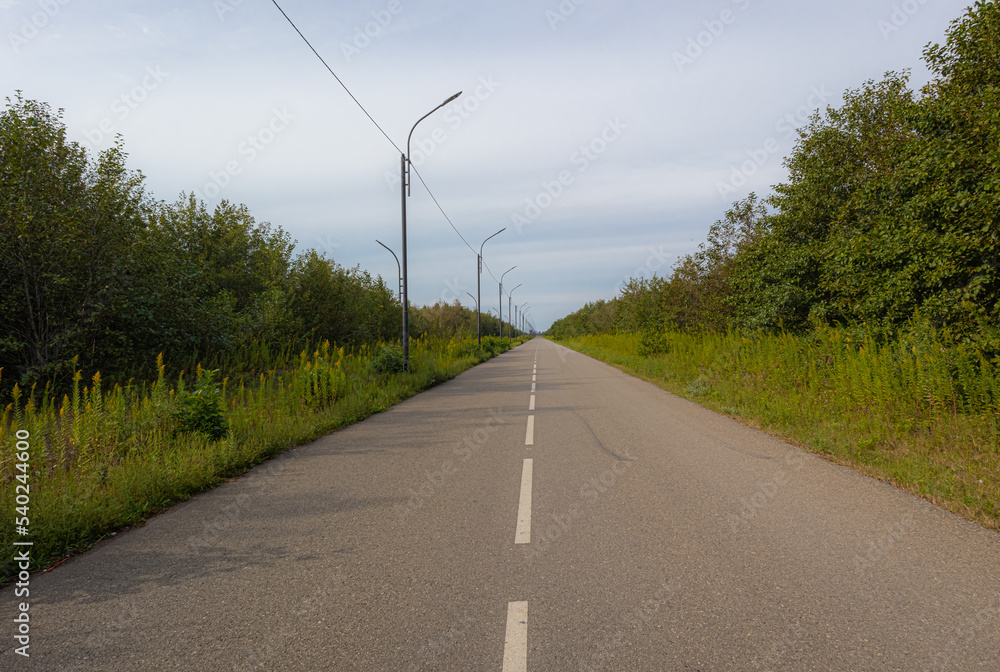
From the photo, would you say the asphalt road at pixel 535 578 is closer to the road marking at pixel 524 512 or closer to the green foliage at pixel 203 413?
the road marking at pixel 524 512

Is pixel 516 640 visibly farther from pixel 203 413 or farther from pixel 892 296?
pixel 892 296

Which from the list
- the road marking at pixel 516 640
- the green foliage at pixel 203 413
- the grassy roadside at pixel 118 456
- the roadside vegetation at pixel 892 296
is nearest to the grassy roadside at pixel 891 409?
the roadside vegetation at pixel 892 296

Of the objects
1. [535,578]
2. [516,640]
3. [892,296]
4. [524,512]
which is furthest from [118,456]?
[892,296]

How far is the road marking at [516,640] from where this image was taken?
8.05 ft

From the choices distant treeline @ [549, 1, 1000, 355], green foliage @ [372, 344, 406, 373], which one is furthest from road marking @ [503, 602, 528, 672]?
green foliage @ [372, 344, 406, 373]

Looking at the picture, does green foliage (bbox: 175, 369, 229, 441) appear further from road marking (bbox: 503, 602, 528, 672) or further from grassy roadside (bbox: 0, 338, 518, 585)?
road marking (bbox: 503, 602, 528, 672)

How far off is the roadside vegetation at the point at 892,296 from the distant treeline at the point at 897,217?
0.03 meters

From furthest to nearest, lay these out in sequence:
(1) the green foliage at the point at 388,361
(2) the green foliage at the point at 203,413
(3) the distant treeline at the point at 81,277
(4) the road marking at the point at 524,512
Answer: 1. (1) the green foliage at the point at 388,361
2. (3) the distant treeline at the point at 81,277
3. (2) the green foliage at the point at 203,413
4. (4) the road marking at the point at 524,512

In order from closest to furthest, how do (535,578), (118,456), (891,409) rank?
1. (535,578)
2. (118,456)
3. (891,409)

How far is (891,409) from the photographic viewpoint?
23.3ft

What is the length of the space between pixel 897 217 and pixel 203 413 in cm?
1211

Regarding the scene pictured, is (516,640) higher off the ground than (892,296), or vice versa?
(892,296)

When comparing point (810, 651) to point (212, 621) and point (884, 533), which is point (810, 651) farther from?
point (212, 621)

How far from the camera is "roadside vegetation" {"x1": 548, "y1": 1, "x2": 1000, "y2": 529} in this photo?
6.26 metres
